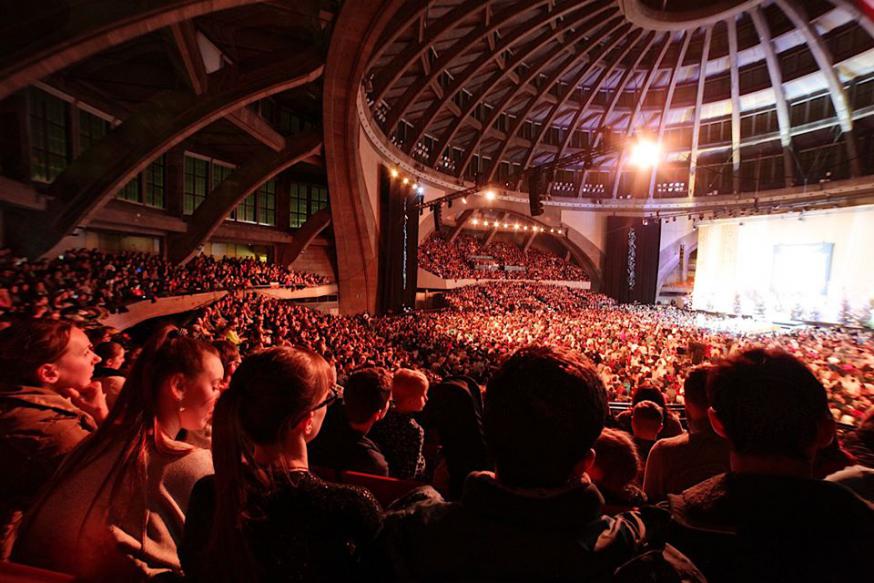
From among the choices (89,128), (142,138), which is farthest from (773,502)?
(89,128)

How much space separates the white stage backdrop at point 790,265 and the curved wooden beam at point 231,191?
23.9 metres

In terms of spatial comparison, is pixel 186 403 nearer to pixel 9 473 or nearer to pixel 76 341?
pixel 9 473

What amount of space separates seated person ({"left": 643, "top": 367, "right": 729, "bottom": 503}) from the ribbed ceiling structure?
49.2 ft

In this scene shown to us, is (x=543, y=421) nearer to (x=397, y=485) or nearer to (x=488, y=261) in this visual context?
(x=397, y=485)

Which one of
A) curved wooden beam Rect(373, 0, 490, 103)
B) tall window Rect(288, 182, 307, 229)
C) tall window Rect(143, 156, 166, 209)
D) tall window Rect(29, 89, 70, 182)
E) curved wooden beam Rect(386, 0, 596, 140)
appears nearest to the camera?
tall window Rect(29, 89, 70, 182)

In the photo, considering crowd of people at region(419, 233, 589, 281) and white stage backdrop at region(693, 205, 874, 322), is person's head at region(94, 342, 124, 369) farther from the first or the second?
white stage backdrop at region(693, 205, 874, 322)

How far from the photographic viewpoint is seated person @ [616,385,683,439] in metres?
3.88

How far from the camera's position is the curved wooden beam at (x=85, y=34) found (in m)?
6.99

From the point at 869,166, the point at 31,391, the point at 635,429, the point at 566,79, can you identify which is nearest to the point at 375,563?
the point at 31,391

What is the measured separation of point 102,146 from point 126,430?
12.9m

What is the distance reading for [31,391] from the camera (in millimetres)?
1766

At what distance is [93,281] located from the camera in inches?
381

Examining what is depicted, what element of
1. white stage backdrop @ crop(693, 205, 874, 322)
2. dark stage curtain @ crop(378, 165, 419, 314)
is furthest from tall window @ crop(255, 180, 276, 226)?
white stage backdrop @ crop(693, 205, 874, 322)

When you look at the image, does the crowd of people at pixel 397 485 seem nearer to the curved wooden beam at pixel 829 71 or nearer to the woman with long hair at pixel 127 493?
the woman with long hair at pixel 127 493
